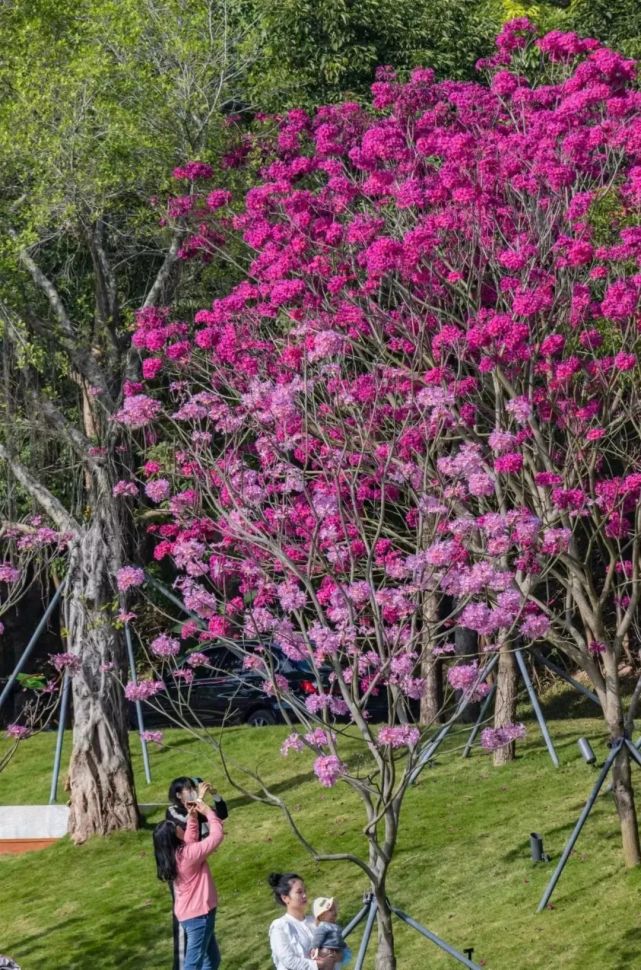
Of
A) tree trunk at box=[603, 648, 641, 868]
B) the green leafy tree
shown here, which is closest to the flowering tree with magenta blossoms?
tree trunk at box=[603, 648, 641, 868]

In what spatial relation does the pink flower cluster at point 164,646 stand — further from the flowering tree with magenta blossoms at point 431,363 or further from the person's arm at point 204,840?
the person's arm at point 204,840

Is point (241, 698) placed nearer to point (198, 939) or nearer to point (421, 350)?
point (421, 350)

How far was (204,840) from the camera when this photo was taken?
9617 mm

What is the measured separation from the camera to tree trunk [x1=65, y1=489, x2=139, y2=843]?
16.7 metres

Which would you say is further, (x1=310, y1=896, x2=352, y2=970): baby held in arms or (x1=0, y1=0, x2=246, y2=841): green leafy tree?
(x1=0, y1=0, x2=246, y2=841): green leafy tree

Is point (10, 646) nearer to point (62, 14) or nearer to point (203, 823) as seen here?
point (62, 14)

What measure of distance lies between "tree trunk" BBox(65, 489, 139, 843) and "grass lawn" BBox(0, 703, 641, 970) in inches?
12.5

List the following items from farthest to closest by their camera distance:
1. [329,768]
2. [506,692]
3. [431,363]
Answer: [506,692] < [431,363] < [329,768]

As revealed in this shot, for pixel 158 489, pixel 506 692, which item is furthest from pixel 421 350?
pixel 506 692

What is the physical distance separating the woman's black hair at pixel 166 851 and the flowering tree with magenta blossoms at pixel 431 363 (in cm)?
120

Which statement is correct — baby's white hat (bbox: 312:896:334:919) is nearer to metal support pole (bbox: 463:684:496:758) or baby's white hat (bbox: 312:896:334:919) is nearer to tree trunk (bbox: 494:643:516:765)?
metal support pole (bbox: 463:684:496:758)

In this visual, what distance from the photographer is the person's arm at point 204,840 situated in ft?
31.3

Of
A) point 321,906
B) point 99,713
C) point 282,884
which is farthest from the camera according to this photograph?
point 99,713

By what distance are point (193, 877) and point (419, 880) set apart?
4482 millimetres
